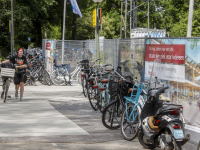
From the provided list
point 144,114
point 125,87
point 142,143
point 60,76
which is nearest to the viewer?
point 144,114

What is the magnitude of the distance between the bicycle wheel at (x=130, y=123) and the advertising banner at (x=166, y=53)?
1236 millimetres

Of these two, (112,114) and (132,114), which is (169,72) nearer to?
(132,114)

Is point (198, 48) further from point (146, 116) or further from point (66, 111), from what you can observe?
point (66, 111)

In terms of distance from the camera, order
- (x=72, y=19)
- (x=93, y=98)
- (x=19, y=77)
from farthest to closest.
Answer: (x=72, y=19)
(x=19, y=77)
(x=93, y=98)

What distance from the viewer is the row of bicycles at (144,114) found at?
222 inches

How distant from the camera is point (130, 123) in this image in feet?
23.4

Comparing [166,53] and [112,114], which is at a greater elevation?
[166,53]

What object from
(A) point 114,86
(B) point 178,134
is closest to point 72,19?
(A) point 114,86

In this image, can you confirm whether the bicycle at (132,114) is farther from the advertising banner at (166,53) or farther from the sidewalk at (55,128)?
the advertising banner at (166,53)

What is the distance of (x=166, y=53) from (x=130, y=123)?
161cm

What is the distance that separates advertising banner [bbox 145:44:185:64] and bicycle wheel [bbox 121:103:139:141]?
1.24 m

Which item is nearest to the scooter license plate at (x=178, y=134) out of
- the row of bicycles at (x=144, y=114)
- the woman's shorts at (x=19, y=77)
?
the row of bicycles at (x=144, y=114)

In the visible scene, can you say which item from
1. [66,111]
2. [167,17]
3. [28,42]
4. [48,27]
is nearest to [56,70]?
[66,111]

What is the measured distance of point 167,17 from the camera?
54.7m
